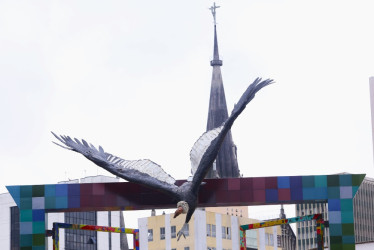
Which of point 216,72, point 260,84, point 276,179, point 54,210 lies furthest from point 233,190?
point 216,72

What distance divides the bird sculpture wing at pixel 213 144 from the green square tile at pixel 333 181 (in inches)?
143

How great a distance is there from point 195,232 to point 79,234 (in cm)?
1215

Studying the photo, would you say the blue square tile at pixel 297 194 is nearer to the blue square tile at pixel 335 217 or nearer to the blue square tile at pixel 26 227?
the blue square tile at pixel 335 217

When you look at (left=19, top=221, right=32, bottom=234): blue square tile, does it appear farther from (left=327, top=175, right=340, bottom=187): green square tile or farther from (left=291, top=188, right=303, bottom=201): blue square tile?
(left=327, top=175, right=340, bottom=187): green square tile

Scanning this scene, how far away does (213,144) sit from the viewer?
31.3 meters

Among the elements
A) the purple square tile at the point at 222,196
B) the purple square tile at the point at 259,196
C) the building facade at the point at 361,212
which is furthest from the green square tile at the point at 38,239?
the building facade at the point at 361,212

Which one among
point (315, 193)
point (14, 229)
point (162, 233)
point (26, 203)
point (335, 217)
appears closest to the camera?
point (335, 217)

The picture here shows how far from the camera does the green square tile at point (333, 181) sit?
32750 mm

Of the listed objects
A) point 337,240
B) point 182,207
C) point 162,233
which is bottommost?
point 337,240

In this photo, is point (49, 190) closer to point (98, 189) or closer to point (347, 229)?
point (98, 189)

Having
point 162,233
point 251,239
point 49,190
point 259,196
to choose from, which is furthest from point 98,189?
point 251,239

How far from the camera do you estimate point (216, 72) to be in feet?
437

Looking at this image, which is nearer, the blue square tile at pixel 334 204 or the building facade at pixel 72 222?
the blue square tile at pixel 334 204

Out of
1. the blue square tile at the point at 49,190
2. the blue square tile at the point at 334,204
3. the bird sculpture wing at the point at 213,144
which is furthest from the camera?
the blue square tile at the point at 49,190
